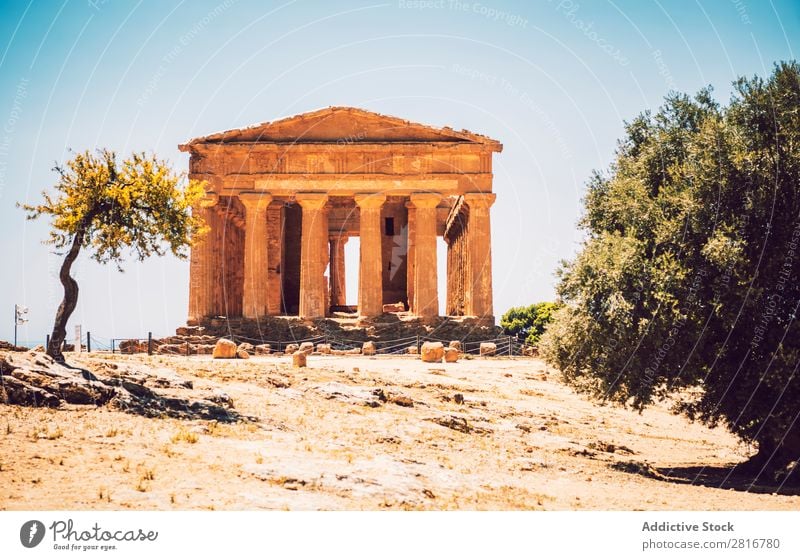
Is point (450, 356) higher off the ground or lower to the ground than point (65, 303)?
lower

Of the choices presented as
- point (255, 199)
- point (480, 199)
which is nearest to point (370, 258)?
point (480, 199)

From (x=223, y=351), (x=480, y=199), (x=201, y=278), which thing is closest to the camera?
(x=223, y=351)

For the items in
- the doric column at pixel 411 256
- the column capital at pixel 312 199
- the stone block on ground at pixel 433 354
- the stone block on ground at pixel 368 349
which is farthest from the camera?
the doric column at pixel 411 256

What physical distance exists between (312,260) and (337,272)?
64.9 feet

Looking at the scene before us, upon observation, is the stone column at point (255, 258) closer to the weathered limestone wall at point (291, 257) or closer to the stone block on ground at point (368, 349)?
the stone block on ground at point (368, 349)

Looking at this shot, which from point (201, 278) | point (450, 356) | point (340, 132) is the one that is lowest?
point (450, 356)

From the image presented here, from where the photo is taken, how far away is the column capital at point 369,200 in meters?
50.2

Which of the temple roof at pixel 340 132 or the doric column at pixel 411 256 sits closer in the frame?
the temple roof at pixel 340 132

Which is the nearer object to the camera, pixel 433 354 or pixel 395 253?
pixel 433 354

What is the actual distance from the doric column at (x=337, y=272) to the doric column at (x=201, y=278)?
754 inches

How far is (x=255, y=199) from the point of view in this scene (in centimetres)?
5025

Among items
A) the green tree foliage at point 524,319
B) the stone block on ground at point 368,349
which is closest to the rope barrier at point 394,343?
the stone block on ground at point 368,349

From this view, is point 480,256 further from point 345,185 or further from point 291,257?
point 291,257
